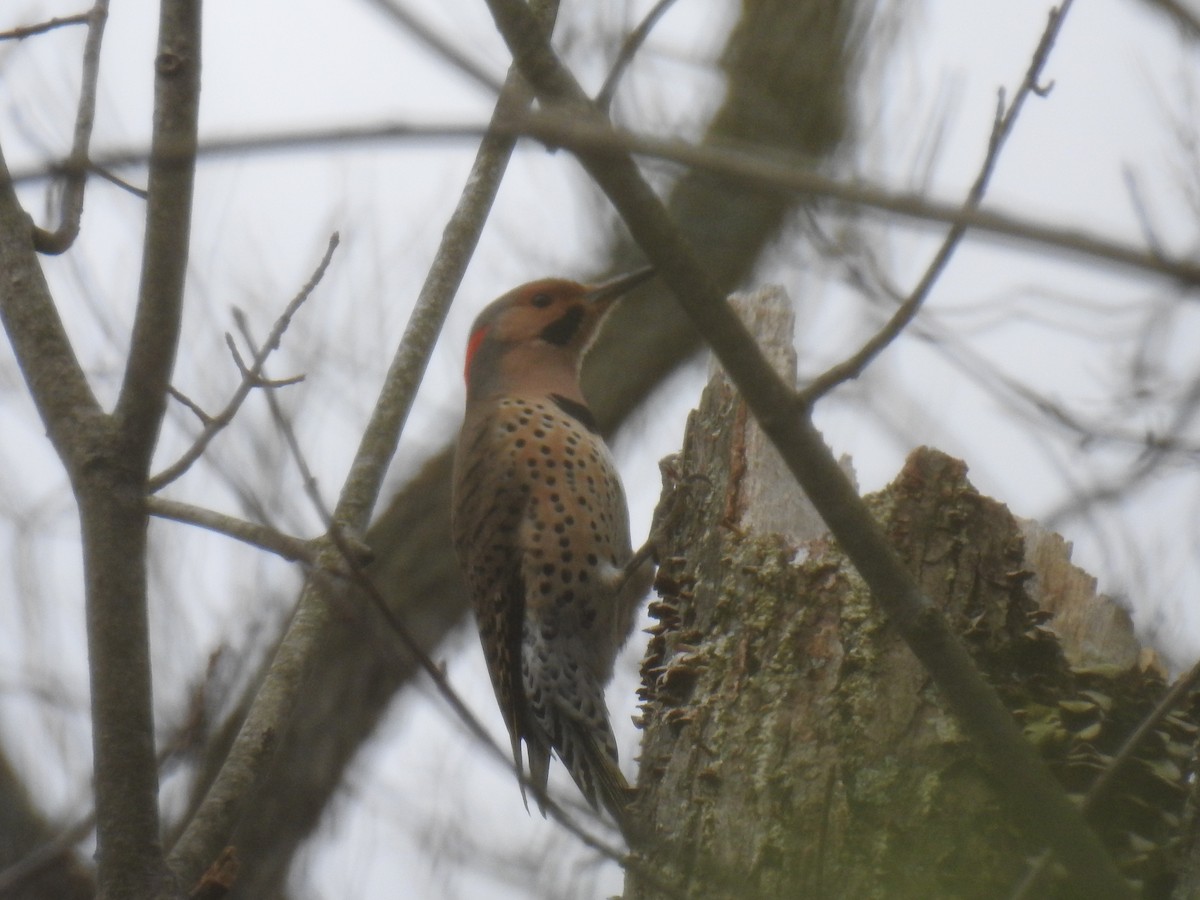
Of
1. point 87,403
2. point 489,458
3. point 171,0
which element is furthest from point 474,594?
point 171,0

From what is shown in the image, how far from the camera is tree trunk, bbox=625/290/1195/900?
105 inches

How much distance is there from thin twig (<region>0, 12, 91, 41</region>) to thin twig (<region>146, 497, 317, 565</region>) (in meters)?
1.13

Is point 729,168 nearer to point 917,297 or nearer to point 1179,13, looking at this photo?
point 1179,13

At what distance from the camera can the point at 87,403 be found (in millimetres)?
2234

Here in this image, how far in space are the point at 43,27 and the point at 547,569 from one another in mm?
2117

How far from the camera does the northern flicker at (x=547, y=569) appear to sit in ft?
14.2

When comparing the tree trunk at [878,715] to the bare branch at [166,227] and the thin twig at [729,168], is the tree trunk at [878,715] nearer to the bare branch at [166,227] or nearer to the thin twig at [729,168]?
the bare branch at [166,227]

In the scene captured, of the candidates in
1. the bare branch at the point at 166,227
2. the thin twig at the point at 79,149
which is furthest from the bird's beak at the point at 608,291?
the bare branch at the point at 166,227

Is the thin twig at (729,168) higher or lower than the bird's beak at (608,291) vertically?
lower

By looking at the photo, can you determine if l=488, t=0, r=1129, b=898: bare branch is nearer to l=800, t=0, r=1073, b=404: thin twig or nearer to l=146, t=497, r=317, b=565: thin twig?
l=800, t=0, r=1073, b=404: thin twig

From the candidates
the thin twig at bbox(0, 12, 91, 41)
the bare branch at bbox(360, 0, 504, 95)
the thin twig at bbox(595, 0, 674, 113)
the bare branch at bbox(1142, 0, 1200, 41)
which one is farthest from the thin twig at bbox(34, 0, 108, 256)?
the bare branch at bbox(1142, 0, 1200, 41)

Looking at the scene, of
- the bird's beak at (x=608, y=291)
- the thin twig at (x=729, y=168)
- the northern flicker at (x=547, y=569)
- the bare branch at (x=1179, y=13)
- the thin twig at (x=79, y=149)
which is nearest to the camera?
the thin twig at (x=729, y=168)

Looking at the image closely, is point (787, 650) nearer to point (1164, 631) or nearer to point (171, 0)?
point (171, 0)

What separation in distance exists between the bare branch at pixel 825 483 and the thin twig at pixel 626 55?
0.73 ft
